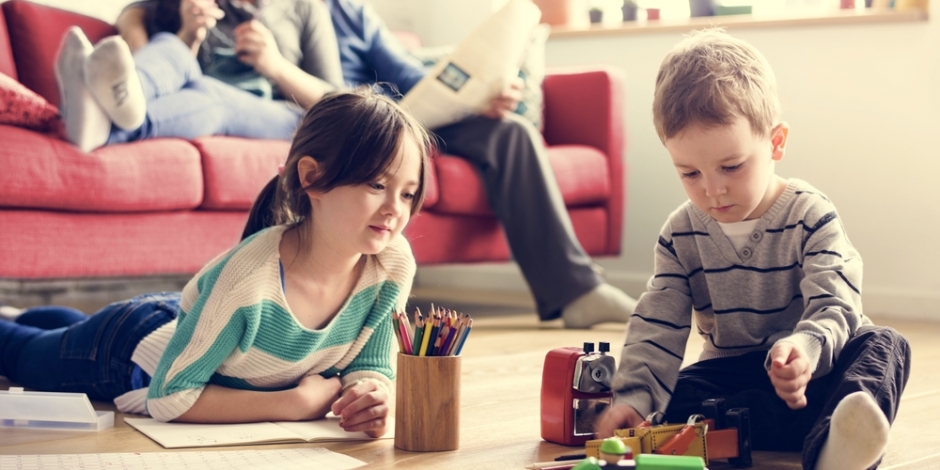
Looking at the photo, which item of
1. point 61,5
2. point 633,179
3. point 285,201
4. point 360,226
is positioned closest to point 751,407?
point 360,226

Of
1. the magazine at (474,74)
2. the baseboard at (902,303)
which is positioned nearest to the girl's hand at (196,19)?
the magazine at (474,74)

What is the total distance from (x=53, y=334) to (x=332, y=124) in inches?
25.1

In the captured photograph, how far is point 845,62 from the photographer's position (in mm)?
2822

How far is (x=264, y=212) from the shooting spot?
4.72ft

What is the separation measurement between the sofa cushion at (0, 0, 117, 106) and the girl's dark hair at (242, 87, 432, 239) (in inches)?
53.9

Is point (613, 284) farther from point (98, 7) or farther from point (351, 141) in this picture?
point (351, 141)

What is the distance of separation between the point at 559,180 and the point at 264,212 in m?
1.34

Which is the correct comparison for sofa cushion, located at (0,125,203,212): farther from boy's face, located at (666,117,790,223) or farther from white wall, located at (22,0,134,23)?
boy's face, located at (666,117,790,223)

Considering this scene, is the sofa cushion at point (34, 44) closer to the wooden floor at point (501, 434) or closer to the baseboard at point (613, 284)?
the wooden floor at point (501, 434)

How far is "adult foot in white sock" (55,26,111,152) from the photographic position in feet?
6.48

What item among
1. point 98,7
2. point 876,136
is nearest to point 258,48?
point 98,7

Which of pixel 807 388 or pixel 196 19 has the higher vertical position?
pixel 196 19

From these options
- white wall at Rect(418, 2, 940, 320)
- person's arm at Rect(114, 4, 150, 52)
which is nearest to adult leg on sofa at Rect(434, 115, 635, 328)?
person's arm at Rect(114, 4, 150, 52)

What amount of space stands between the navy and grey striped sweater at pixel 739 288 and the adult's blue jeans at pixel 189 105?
1.20 metres
